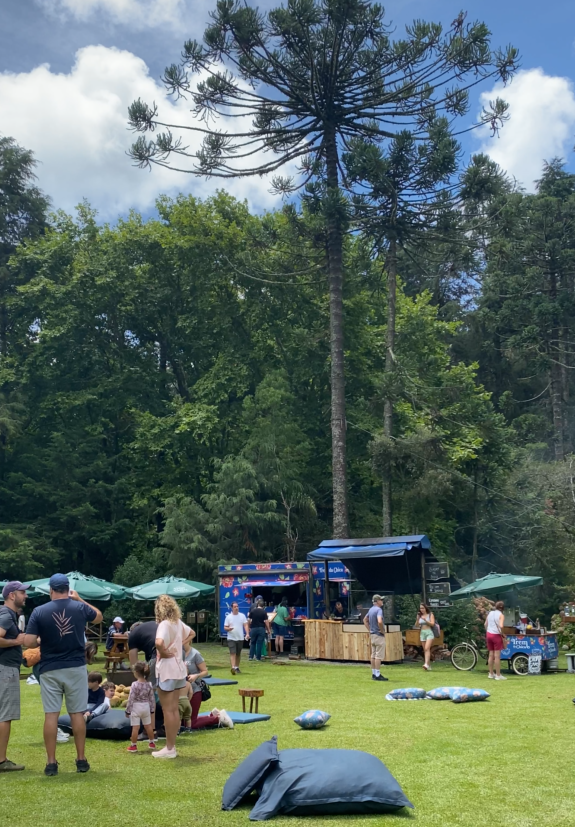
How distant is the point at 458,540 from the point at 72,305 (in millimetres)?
Answer: 19032

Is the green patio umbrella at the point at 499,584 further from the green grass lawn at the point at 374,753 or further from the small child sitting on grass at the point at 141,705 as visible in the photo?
the small child sitting on grass at the point at 141,705

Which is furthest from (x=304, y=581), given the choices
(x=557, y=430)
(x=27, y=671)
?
(x=557, y=430)

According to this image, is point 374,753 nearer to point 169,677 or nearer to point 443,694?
point 169,677

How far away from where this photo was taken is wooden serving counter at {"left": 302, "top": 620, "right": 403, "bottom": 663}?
1839cm

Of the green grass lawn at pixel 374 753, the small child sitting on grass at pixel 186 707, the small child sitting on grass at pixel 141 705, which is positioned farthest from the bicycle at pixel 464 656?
the small child sitting on grass at pixel 141 705

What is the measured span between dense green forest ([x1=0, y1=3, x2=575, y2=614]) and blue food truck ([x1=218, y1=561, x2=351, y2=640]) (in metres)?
3.95

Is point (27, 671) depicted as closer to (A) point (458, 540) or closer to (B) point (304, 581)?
(B) point (304, 581)

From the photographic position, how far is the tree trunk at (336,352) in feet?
81.7

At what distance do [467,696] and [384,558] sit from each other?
30.4ft

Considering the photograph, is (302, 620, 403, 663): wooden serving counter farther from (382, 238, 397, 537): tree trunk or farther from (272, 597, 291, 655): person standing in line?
(382, 238, 397, 537): tree trunk

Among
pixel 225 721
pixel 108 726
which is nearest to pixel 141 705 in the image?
pixel 108 726

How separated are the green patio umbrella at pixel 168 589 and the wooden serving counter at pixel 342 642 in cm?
300

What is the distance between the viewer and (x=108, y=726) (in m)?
8.56

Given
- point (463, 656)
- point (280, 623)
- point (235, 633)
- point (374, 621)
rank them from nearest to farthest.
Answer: point (374, 621) < point (235, 633) < point (463, 656) < point (280, 623)
